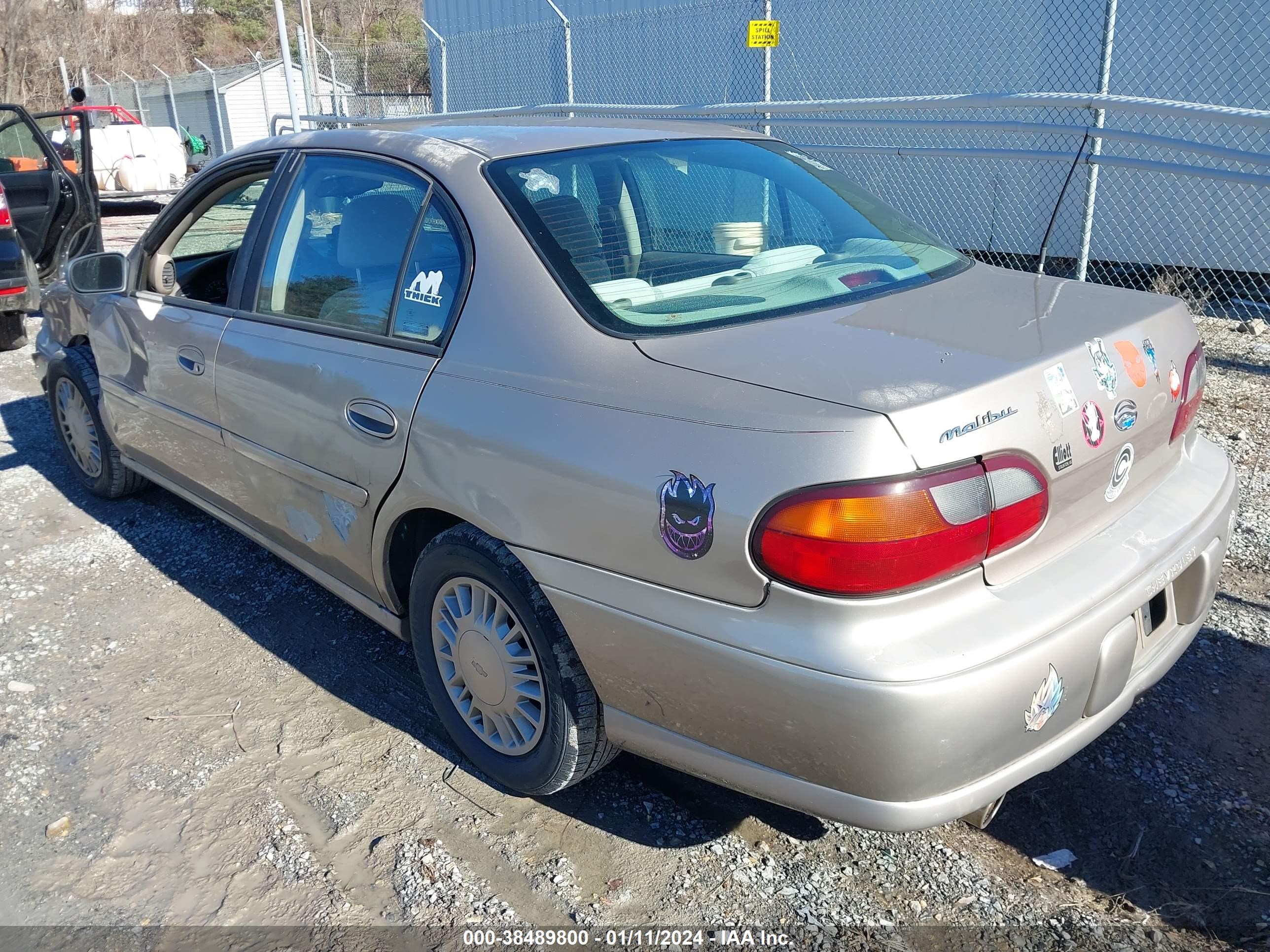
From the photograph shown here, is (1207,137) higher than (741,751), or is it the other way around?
(1207,137)

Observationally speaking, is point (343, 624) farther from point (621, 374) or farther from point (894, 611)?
point (894, 611)

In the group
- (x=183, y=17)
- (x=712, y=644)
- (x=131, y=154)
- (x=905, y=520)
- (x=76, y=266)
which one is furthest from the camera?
(x=183, y=17)

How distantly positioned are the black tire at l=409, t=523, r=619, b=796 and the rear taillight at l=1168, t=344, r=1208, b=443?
5.17ft

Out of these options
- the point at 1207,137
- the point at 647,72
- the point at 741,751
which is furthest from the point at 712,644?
the point at 647,72

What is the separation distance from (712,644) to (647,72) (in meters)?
10.9

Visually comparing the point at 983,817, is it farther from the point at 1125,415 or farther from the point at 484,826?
the point at 484,826

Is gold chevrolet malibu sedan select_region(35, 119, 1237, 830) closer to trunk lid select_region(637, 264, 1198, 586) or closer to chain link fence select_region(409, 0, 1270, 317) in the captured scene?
trunk lid select_region(637, 264, 1198, 586)

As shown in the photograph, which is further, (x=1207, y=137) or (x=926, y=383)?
(x=1207, y=137)

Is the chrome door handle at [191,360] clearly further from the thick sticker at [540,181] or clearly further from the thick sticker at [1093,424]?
the thick sticker at [1093,424]

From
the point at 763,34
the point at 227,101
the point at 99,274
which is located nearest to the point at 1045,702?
the point at 99,274

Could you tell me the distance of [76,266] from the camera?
13.6ft

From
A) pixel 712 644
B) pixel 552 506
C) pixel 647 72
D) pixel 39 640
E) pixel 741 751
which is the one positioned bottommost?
pixel 39 640

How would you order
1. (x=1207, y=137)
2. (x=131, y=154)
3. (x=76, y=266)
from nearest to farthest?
(x=76, y=266) < (x=1207, y=137) < (x=131, y=154)

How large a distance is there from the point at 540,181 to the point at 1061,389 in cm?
145
